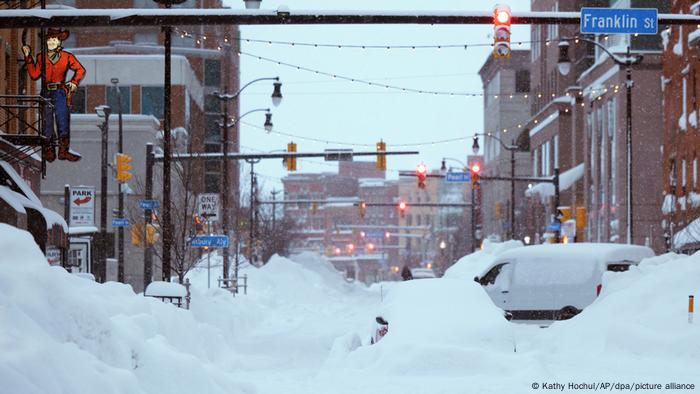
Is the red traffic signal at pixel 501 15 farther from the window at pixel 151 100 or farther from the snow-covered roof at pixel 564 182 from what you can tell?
the snow-covered roof at pixel 564 182

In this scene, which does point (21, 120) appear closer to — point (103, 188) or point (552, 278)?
point (552, 278)

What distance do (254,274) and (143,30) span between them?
119 ft

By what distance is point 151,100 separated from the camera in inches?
2835

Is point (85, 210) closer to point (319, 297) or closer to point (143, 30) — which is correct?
point (319, 297)

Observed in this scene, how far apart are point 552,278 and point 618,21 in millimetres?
8086

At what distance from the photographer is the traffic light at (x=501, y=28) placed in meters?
17.1

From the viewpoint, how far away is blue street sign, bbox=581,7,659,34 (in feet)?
56.6

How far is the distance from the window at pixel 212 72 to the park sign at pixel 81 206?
191 ft

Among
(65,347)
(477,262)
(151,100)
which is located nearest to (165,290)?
(65,347)

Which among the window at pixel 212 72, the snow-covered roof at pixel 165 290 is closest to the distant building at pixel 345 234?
the window at pixel 212 72

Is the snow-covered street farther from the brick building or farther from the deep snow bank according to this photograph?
the brick building

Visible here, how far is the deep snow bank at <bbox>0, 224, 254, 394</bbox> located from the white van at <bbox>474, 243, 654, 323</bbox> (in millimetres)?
12951

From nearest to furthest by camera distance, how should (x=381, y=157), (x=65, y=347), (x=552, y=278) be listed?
(x=65, y=347), (x=552, y=278), (x=381, y=157)

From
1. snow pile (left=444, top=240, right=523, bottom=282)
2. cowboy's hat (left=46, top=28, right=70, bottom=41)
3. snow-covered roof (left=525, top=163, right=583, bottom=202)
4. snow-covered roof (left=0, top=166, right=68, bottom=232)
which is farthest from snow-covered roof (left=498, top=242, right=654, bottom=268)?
snow-covered roof (left=525, top=163, right=583, bottom=202)
